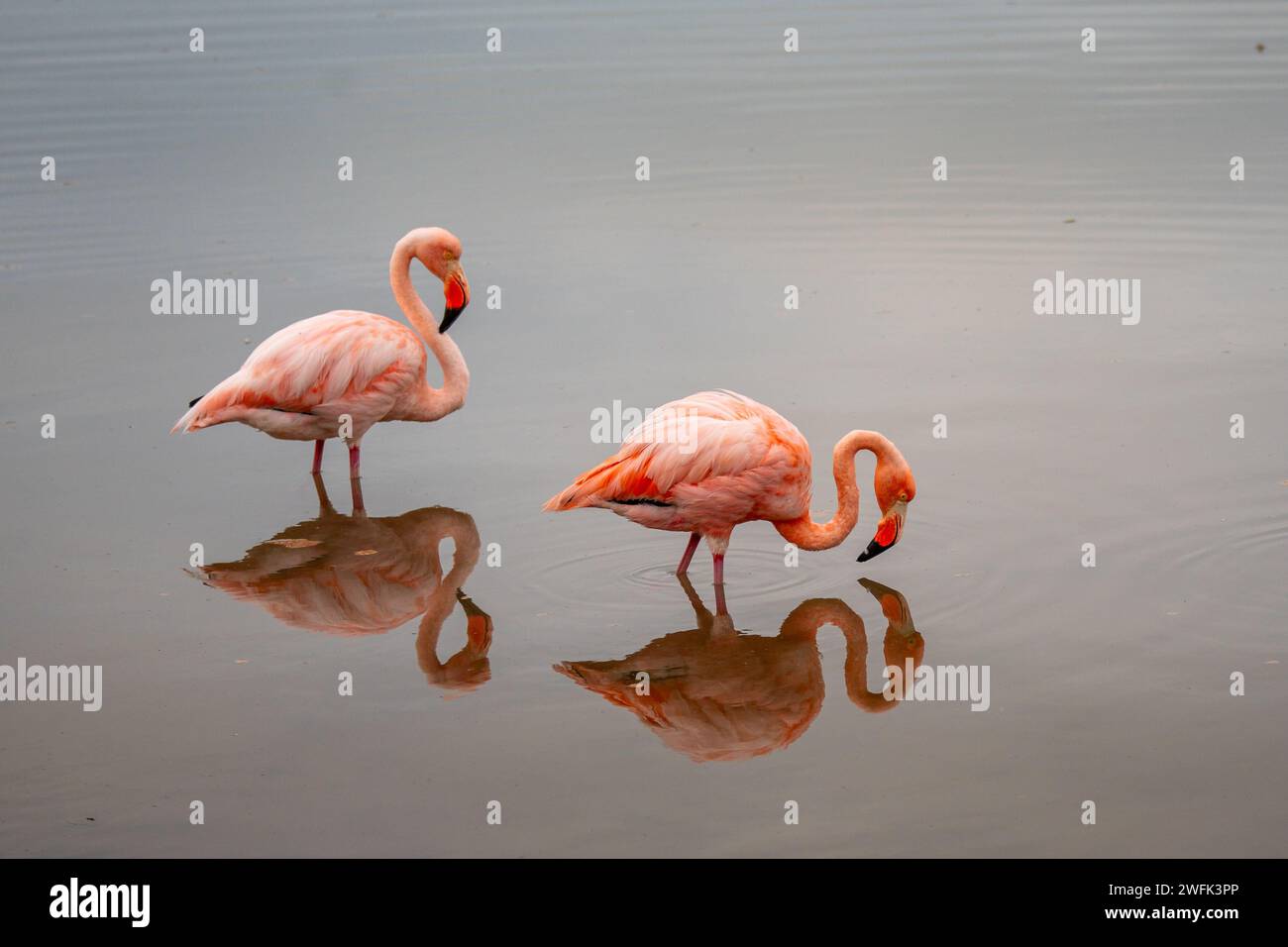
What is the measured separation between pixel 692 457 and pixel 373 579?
1.61 m

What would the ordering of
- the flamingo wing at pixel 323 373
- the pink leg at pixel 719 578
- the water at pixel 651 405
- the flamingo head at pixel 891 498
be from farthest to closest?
the flamingo wing at pixel 323 373 < the pink leg at pixel 719 578 < the flamingo head at pixel 891 498 < the water at pixel 651 405

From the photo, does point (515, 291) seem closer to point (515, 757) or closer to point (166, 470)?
point (166, 470)

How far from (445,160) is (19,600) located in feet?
25.6

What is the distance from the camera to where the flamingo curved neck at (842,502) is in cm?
688

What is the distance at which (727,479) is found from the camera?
6758 mm

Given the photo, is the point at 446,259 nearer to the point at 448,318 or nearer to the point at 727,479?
the point at 448,318

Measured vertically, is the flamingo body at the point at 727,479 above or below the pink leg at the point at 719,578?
above

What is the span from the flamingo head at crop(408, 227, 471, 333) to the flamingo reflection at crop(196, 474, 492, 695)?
135 centimetres

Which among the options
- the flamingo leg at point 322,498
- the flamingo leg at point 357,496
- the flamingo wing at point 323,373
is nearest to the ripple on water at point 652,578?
the flamingo leg at point 357,496

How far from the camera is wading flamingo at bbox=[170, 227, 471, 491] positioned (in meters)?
8.06

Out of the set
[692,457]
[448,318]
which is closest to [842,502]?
[692,457]

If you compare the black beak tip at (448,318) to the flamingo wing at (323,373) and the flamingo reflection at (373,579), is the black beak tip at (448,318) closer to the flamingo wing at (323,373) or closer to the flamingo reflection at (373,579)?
the flamingo wing at (323,373)

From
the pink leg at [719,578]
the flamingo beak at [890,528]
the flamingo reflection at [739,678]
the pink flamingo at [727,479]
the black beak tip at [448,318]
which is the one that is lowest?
the flamingo reflection at [739,678]

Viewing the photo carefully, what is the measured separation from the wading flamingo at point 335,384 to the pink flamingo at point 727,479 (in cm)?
165
